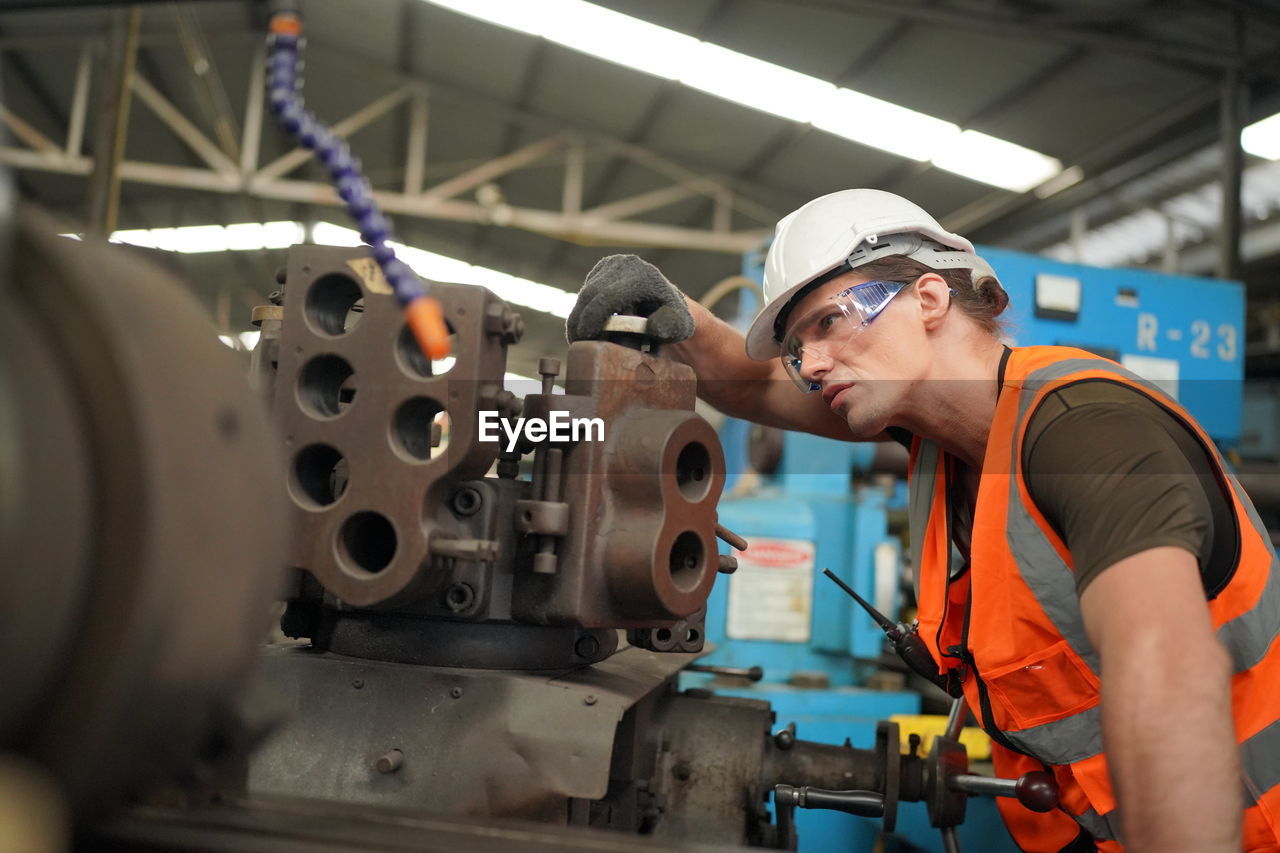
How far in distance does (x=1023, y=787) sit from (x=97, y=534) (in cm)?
102

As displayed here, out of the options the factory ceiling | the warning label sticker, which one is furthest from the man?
the factory ceiling

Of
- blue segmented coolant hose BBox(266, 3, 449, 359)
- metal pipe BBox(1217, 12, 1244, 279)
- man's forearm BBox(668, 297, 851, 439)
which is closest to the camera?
blue segmented coolant hose BBox(266, 3, 449, 359)

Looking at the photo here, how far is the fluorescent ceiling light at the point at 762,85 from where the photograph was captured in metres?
5.53

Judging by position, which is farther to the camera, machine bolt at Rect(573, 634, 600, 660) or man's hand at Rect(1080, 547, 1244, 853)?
machine bolt at Rect(573, 634, 600, 660)

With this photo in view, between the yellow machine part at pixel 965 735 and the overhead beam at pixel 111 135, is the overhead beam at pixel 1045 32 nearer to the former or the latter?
the overhead beam at pixel 111 135

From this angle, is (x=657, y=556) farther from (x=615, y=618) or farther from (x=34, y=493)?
(x=34, y=493)

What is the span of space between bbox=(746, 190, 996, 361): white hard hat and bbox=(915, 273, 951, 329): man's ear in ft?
0.09

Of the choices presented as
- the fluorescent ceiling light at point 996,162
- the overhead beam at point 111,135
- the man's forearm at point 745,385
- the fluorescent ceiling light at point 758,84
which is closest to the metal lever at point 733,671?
the man's forearm at point 745,385

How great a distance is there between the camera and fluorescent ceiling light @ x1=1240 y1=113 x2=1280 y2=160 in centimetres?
492

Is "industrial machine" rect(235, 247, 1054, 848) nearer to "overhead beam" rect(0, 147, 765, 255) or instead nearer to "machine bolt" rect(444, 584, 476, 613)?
"machine bolt" rect(444, 584, 476, 613)

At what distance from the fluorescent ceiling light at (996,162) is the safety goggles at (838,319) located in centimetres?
472

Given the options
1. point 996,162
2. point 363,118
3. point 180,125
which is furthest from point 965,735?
point 180,125

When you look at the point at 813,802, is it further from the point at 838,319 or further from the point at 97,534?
the point at 97,534

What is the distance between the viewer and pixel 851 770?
1226 mm
